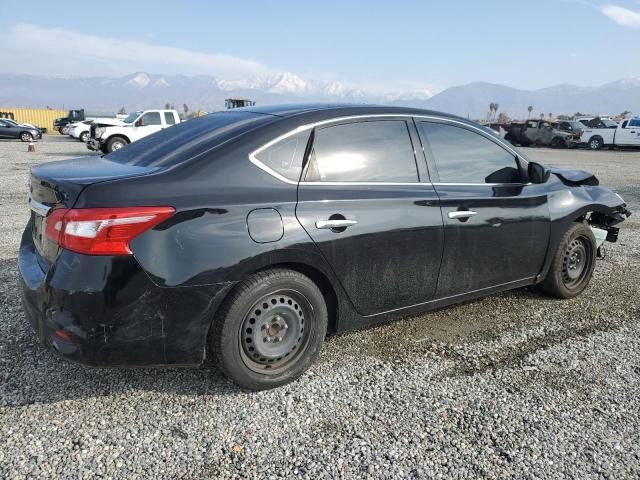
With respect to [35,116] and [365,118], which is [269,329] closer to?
[365,118]

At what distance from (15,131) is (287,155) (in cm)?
2861

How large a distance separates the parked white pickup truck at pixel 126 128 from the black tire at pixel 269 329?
1590 cm

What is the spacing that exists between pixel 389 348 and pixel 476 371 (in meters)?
0.58

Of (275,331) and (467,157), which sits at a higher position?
(467,157)

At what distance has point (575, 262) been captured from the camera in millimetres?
4371

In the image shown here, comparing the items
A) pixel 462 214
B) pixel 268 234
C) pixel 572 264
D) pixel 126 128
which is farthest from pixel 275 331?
pixel 126 128

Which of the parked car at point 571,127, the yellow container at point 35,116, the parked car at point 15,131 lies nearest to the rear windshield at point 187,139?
the parked car at point 15,131

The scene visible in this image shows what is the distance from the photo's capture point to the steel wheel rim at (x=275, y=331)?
270 centimetres

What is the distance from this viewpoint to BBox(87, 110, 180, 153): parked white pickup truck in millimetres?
17594

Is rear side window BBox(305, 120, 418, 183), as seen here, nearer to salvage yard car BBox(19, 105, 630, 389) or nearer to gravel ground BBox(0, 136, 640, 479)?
salvage yard car BBox(19, 105, 630, 389)

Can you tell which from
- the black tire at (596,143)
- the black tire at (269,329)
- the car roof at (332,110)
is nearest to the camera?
the black tire at (269,329)

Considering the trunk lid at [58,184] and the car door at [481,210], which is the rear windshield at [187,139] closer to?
the trunk lid at [58,184]

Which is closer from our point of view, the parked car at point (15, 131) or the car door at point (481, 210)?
the car door at point (481, 210)

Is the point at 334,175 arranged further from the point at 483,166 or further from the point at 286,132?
the point at 483,166
